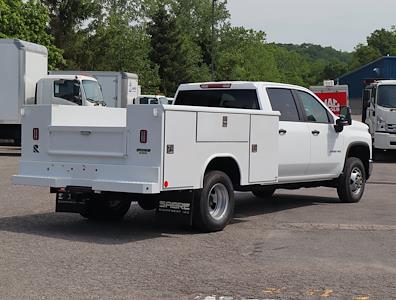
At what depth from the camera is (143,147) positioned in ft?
27.2

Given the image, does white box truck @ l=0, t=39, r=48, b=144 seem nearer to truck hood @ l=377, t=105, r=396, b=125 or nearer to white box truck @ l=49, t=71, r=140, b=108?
white box truck @ l=49, t=71, r=140, b=108

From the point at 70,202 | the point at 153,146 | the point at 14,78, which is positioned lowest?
the point at 70,202

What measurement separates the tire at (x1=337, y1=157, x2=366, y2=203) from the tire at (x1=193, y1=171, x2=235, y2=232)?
11.7 feet

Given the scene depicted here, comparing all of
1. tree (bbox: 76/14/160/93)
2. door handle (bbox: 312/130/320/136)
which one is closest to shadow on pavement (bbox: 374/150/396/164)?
door handle (bbox: 312/130/320/136)

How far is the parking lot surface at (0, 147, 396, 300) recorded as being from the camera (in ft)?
20.4

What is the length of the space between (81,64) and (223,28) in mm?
41766

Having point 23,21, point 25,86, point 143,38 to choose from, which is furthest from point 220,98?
point 143,38

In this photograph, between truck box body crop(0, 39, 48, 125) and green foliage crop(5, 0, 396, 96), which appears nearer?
truck box body crop(0, 39, 48, 125)

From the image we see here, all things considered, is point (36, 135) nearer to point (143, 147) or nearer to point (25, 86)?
point (143, 147)

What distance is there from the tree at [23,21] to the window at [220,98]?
2560 cm

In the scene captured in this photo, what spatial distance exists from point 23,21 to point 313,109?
28086 mm

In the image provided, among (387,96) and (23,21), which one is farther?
(23,21)

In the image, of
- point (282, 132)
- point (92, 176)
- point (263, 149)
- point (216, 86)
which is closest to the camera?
point (92, 176)

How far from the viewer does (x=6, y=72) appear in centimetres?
2289
